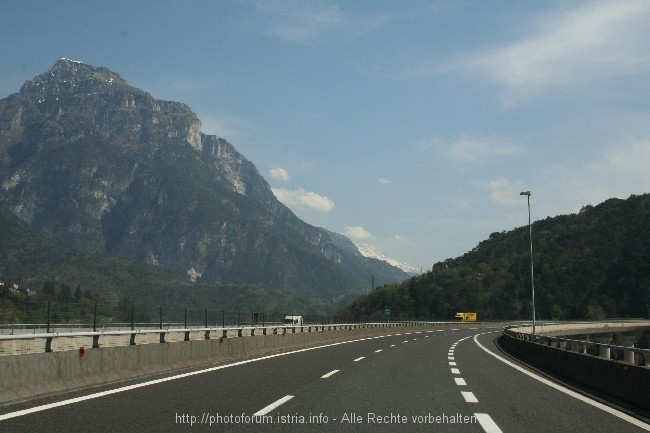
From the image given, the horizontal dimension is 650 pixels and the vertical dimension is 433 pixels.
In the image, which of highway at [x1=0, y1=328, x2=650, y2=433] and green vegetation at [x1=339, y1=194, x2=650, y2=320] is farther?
green vegetation at [x1=339, y1=194, x2=650, y2=320]

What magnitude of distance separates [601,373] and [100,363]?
1036 cm

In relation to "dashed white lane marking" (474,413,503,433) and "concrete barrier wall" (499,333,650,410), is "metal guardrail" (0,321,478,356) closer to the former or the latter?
"dashed white lane marking" (474,413,503,433)

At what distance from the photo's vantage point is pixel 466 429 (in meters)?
9.63

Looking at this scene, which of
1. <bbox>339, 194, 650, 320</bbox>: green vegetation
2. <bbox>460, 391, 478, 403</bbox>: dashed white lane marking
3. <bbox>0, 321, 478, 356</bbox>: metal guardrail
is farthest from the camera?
<bbox>339, 194, 650, 320</bbox>: green vegetation

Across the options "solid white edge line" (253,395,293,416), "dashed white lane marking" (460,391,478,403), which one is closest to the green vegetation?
"dashed white lane marking" (460,391,478,403)

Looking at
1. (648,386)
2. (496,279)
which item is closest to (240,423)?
(648,386)

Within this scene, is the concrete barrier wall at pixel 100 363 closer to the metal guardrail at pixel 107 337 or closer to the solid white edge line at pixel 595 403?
the metal guardrail at pixel 107 337

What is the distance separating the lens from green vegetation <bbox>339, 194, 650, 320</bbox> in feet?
506

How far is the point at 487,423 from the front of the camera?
10.2 m

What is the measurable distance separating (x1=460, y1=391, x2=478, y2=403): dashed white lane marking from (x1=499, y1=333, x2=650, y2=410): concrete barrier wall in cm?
275

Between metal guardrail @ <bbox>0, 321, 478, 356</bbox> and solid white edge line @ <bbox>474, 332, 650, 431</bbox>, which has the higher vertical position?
metal guardrail @ <bbox>0, 321, 478, 356</bbox>

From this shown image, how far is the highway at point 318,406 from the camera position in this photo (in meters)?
9.70

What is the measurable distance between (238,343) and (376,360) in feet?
15.5

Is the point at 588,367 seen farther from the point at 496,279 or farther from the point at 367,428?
the point at 496,279
